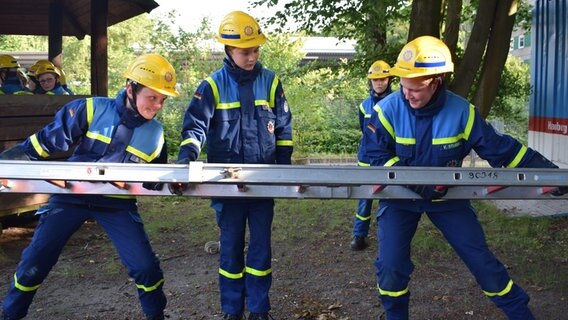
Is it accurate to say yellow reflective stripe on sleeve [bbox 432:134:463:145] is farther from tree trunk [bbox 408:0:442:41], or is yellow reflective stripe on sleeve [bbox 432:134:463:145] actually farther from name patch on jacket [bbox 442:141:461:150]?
tree trunk [bbox 408:0:442:41]

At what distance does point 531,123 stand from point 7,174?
8.80m

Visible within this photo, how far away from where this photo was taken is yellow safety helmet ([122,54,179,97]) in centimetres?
397

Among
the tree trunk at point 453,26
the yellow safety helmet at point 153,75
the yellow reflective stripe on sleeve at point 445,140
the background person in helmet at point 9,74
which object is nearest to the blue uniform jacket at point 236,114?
the yellow safety helmet at point 153,75

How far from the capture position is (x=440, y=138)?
3779 millimetres

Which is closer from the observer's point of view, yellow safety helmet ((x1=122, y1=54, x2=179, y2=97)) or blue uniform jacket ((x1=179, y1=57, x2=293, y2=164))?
yellow safety helmet ((x1=122, y1=54, x2=179, y2=97))

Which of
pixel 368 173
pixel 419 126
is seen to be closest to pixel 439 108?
pixel 419 126

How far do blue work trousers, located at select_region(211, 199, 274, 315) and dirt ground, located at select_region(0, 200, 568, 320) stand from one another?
430 millimetres

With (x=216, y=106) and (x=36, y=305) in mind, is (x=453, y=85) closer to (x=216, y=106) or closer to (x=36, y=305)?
(x=216, y=106)

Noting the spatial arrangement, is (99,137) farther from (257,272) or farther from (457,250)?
(457,250)

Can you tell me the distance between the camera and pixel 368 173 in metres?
3.37

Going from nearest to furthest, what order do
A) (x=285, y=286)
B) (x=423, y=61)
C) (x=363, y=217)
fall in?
1. (x=423, y=61)
2. (x=285, y=286)
3. (x=363, y=217)

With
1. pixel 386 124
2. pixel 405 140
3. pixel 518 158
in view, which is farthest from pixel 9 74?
pixel 518 158

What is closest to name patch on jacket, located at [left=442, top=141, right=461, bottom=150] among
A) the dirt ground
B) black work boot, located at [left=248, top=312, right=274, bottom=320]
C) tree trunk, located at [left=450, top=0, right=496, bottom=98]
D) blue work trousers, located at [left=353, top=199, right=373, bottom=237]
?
the dirt ground

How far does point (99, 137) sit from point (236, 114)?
3.04 feet
